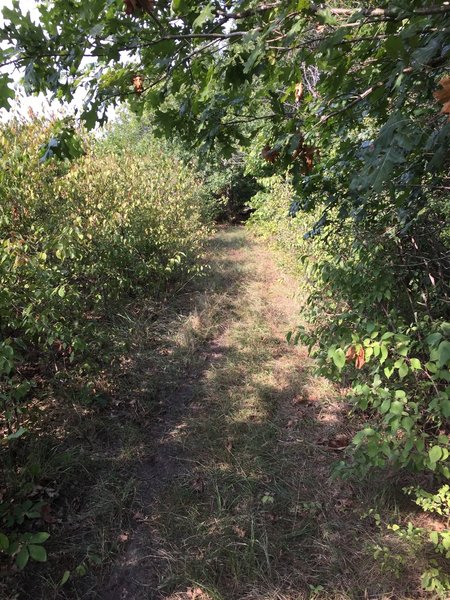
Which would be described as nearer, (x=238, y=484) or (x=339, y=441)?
(x=238, y=484)

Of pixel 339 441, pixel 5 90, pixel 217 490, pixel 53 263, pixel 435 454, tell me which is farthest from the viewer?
pixel 53 263

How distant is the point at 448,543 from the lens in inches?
70.9

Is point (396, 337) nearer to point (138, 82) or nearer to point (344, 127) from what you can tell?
point (344, 127)

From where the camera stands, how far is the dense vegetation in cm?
147

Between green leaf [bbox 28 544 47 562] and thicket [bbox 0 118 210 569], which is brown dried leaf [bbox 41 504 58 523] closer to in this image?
thicket [bbox 0 118 210 569]

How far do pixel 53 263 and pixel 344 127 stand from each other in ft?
9.22

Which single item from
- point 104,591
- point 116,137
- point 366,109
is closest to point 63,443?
point 104,591

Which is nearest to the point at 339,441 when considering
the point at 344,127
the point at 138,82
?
the point at 344,127

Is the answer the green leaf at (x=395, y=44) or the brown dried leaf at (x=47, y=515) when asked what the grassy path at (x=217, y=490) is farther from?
the green leaf at (x=395, y=44)

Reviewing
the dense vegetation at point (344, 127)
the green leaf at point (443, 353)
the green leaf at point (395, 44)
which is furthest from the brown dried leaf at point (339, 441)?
the green leaf at point (395, 44)

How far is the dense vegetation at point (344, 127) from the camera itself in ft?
4.81

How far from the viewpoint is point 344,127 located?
8.60 ft

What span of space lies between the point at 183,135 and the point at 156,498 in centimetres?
248

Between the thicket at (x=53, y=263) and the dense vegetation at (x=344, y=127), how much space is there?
59 millimetres
